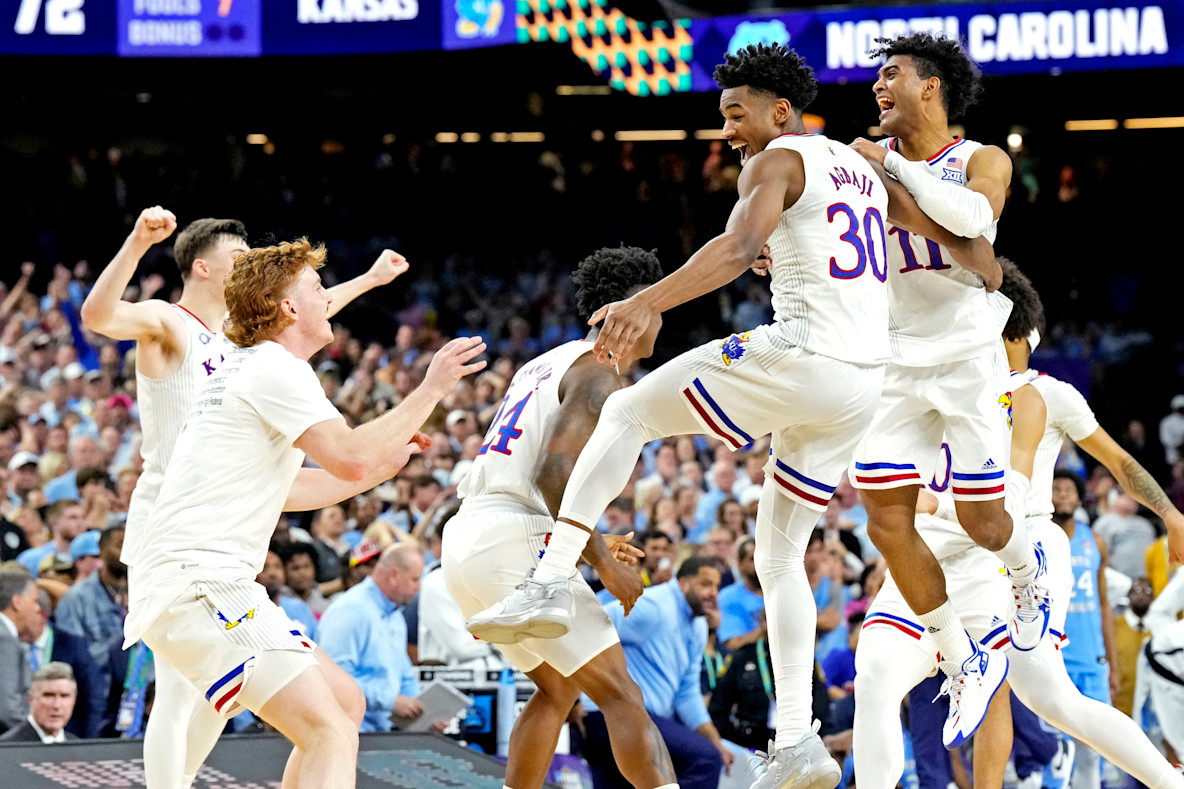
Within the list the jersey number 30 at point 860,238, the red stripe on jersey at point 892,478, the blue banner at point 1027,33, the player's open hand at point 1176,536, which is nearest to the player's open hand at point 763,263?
the jersey number 30 at point 860,238

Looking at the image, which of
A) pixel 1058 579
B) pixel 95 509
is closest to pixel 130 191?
pixel 95 509

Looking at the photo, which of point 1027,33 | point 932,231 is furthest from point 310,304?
point 1027,33

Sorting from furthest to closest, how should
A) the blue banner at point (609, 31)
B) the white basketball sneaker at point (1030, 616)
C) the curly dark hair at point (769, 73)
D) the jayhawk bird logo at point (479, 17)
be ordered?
the jayhawk bird logo at point (479, 17) < the blue banner at point (609, 31) < the white basketball sneaker at point (1030, 616) < the curly dark hair at point (769, 73)

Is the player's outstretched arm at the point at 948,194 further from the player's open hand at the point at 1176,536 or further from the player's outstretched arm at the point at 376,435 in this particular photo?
the player's open hand at the point at 1176,536

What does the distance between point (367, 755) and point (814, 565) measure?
345 cm

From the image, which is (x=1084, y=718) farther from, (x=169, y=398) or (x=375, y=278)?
(x=169, y=398)

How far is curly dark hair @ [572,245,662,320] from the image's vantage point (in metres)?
5.21

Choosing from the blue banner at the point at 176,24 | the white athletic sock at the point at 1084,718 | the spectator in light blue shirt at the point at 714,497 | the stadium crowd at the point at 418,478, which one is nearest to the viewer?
the white athletic sock at the point at 1084,718

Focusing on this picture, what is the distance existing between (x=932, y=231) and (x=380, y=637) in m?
3.83

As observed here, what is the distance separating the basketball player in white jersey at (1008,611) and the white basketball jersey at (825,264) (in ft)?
4.03

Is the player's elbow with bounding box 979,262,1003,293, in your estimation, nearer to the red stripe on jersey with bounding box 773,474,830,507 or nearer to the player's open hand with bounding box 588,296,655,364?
the red stripe on jersey with bounding box 773,474,830,507

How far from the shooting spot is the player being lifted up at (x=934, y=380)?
4973mm

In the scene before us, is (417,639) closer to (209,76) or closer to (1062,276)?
(1062,276)

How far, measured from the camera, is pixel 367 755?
21.5ft
